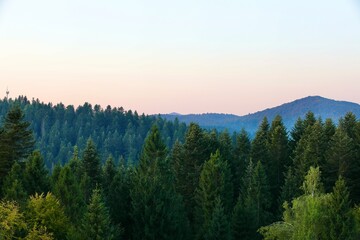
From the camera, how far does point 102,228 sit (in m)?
37.0

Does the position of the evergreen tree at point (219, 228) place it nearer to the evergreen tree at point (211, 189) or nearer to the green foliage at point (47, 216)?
the evergreen tree at point (211, 189)

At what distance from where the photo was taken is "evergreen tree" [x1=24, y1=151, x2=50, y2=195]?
1892 inches

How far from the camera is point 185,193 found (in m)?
66.9

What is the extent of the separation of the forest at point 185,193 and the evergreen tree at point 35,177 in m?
0.09

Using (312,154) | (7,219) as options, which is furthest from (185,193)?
(7,219)

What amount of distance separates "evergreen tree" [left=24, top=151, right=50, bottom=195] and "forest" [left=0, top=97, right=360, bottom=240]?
92 mm

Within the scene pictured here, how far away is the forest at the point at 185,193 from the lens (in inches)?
1494

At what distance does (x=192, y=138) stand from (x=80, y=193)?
955 inches

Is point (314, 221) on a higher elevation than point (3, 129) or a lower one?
lower

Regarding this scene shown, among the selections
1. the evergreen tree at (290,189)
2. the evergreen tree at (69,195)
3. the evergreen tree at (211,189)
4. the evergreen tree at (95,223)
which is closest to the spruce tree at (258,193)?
the evergreen tree at (290,189)

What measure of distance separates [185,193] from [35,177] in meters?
23.7

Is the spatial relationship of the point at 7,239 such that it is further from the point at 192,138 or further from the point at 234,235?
the point at 192,138

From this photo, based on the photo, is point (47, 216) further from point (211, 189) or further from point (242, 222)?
point (211, 189)

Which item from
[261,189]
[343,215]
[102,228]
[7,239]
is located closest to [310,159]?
[261,189]
